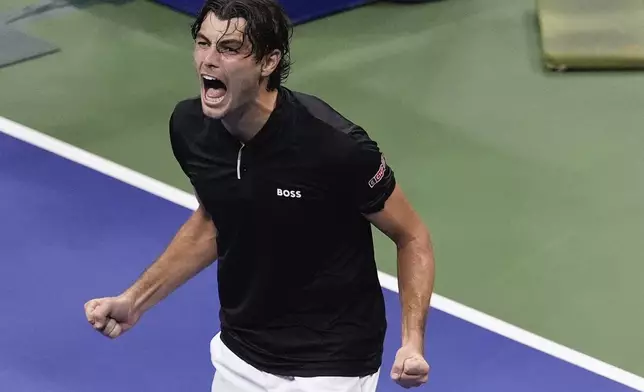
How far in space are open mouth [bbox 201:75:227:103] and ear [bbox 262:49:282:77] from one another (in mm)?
136

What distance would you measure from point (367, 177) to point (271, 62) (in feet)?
1.48

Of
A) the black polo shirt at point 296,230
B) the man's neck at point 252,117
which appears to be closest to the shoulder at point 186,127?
the black polo shirt at point 296,230

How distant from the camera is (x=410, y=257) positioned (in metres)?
3.55

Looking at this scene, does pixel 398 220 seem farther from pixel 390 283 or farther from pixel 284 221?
pixel 390 283

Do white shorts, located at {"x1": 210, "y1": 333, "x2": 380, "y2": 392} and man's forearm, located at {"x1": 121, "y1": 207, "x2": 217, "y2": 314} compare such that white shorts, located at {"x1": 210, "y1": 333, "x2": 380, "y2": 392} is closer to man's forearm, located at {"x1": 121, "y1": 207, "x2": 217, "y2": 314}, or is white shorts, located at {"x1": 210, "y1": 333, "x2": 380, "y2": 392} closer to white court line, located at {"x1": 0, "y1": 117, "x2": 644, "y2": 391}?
man's forearm, located at {"x1": 121, "y1": 207, "x2": 217, "y2": 314}

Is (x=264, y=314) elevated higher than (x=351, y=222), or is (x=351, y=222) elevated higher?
(x=351, y=222)

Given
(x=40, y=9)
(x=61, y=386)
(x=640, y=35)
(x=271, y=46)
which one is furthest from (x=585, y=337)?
(x=40, y=9)

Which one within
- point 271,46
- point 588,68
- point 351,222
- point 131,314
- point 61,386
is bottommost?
point 588,68

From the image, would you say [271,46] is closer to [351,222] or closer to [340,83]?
[351,222]

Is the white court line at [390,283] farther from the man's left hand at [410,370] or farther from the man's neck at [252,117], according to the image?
the man's neck at [252,117]

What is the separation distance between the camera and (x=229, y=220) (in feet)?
11.7

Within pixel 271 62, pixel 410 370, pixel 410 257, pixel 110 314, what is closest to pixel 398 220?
→ pixel 410 257

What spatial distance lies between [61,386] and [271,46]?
259 centimetres

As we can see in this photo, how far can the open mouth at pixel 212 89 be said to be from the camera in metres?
3.33
